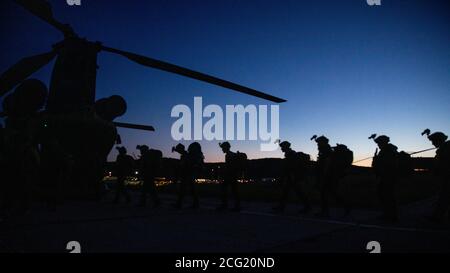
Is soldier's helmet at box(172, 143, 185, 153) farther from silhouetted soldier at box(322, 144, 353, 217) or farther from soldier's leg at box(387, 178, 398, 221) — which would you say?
soldier's leg at box(387, 178, 398, 221)

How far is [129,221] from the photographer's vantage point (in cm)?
540

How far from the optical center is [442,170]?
5.71 meters

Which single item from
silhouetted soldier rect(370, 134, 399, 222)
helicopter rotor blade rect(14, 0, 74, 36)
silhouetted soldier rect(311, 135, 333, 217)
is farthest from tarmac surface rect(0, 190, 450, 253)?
helicopter rotor blade rect(14, 0, 74, 36)

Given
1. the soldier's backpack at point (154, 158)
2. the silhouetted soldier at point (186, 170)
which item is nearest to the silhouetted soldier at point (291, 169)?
the silhouetted soldier at point (186, 170)

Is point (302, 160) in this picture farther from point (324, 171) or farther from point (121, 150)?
point (121, 150)

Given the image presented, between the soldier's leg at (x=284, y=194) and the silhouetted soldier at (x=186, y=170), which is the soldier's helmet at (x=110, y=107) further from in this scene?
the soldier's leg at (x=284, y=194)

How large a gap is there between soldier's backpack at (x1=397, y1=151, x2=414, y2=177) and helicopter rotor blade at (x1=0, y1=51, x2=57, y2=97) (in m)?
10.2

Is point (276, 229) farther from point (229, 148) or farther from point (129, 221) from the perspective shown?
point (229, 148)

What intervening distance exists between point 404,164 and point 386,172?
54cm

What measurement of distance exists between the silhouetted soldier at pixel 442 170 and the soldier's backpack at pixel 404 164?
0.43m

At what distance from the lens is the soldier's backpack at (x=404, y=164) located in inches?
236

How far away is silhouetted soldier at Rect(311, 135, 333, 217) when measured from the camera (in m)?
6.52
